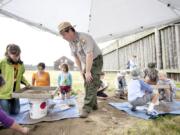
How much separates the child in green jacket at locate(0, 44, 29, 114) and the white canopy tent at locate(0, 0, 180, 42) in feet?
5.80

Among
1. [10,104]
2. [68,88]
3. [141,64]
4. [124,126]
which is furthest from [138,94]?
[141,64]

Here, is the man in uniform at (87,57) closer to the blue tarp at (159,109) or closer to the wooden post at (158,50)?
the blue tarp at (159,109)

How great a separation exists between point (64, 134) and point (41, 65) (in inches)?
108

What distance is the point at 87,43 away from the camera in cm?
342

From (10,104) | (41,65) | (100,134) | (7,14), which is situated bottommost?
(100,134)

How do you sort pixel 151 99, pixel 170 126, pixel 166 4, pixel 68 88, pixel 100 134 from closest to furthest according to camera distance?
pixel 100 134 → pixel 170 126 → pixel 151 99 → pixel 166 4 → pixel 68 88

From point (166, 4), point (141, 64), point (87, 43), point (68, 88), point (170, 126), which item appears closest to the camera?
point (170, 126)

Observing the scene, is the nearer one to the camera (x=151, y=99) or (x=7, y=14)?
(x=151, y=99)

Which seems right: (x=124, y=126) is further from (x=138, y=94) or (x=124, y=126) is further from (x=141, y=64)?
(x=141, y=64)

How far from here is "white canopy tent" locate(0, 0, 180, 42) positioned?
507 cm

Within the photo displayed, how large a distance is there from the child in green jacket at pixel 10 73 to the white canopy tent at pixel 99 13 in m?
1.77

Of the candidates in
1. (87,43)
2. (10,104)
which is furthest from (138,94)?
(10,104)

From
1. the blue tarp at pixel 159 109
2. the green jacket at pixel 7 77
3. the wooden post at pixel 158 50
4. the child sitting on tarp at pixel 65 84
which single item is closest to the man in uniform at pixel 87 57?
the blue tarp at pixel 159 109

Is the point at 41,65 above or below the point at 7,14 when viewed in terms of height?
below
